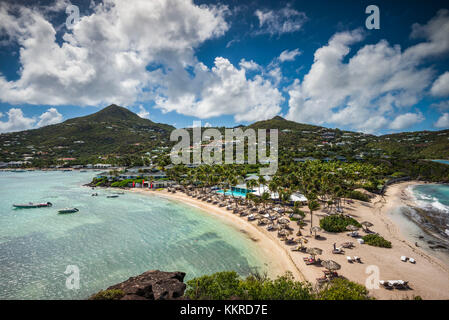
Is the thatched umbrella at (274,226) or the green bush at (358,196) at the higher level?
the green bush at (358,196)

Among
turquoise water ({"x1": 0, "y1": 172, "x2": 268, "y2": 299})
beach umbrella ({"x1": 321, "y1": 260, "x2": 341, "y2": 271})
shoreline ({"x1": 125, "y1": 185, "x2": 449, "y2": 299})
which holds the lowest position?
turquoise water ({"x1": 0, "y1": 172, "x2": 268, "y2": 299})

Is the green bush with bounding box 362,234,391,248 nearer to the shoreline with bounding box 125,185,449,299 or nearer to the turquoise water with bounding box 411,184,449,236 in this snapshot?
the shoreline with bounding box 125,185,449,299

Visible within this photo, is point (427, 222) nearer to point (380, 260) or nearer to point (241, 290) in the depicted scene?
point (380, 260)

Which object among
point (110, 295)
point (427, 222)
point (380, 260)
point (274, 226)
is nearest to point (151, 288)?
point (110, 295)

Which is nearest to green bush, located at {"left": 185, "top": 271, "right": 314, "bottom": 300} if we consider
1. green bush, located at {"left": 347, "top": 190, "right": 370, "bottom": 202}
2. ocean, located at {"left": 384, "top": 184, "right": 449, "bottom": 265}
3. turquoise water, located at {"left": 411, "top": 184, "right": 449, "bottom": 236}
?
ocean, located at {"left": 384, "top": 184, "right": 449, "bottom": 265}

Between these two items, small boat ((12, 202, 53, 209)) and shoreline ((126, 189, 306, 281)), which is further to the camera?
small boat ((12, 202, 53, 209))

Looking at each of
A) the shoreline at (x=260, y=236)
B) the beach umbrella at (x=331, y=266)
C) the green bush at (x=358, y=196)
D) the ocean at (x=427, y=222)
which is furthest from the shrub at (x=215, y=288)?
the green bush at (x=358, y=196)

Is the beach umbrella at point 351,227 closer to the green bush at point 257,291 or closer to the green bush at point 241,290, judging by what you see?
the green bush at point 257,291
